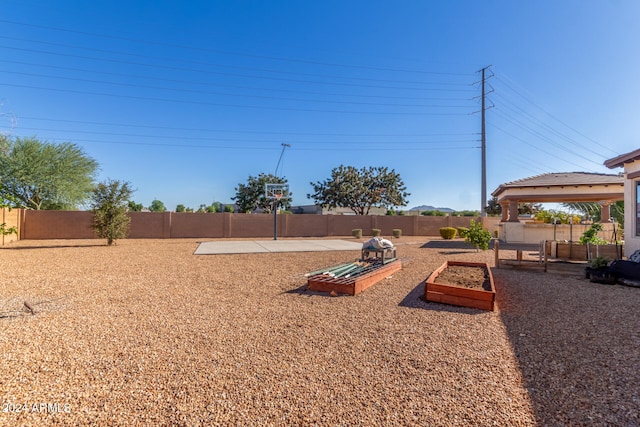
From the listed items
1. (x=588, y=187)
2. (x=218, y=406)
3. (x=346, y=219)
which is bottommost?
(x=218, y=406)

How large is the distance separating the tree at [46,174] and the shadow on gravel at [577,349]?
2463 centimetres

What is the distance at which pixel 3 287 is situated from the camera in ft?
19.8

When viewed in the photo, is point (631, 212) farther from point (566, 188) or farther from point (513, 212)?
point (513, 212)

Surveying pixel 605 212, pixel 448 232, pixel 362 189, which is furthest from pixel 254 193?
pixel 605 212

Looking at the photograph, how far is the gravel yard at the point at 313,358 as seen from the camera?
2.28 meters

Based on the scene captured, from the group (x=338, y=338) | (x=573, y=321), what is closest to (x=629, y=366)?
(x=573, y=321)

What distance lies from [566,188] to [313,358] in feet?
57.7

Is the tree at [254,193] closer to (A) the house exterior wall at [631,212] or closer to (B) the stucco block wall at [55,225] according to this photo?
(B) the stucco block wall at [55,225]

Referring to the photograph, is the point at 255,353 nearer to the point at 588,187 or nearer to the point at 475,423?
the point at 475,423

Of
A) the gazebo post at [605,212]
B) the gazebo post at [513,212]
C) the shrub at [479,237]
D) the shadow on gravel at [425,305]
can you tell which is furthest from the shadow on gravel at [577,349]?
the gazebo post at [605,212]

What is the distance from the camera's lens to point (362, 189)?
35938mm

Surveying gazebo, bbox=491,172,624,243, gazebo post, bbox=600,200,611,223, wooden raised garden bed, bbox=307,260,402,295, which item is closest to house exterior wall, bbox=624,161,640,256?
gazebo, bbox=491,172,624,243

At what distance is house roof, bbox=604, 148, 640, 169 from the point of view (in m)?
7.95

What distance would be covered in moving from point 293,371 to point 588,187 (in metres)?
18.2
